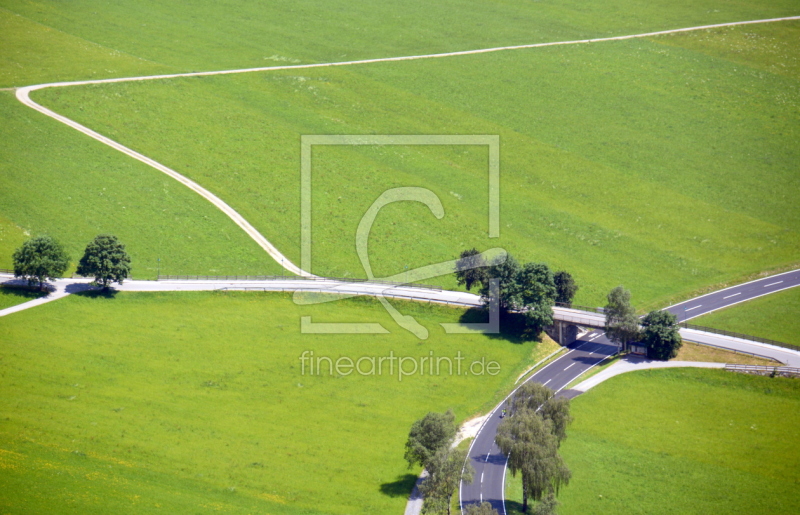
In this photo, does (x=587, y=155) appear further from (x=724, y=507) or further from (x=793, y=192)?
(x=724, y=507)

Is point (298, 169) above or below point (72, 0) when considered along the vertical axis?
below

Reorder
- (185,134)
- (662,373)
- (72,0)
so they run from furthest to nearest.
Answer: (72,0), (185,134), (662,373)

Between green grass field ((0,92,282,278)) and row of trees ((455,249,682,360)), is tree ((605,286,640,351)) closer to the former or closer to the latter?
row of trees ((455,249,682,360))

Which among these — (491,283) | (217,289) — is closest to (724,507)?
(491,283)

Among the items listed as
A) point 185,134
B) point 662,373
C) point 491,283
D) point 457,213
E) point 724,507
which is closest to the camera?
point 724,507

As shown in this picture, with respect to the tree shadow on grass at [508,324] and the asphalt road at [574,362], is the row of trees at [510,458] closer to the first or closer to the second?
the asphalt road at [574,362]

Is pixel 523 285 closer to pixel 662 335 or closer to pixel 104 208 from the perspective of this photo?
pixel 662 335
